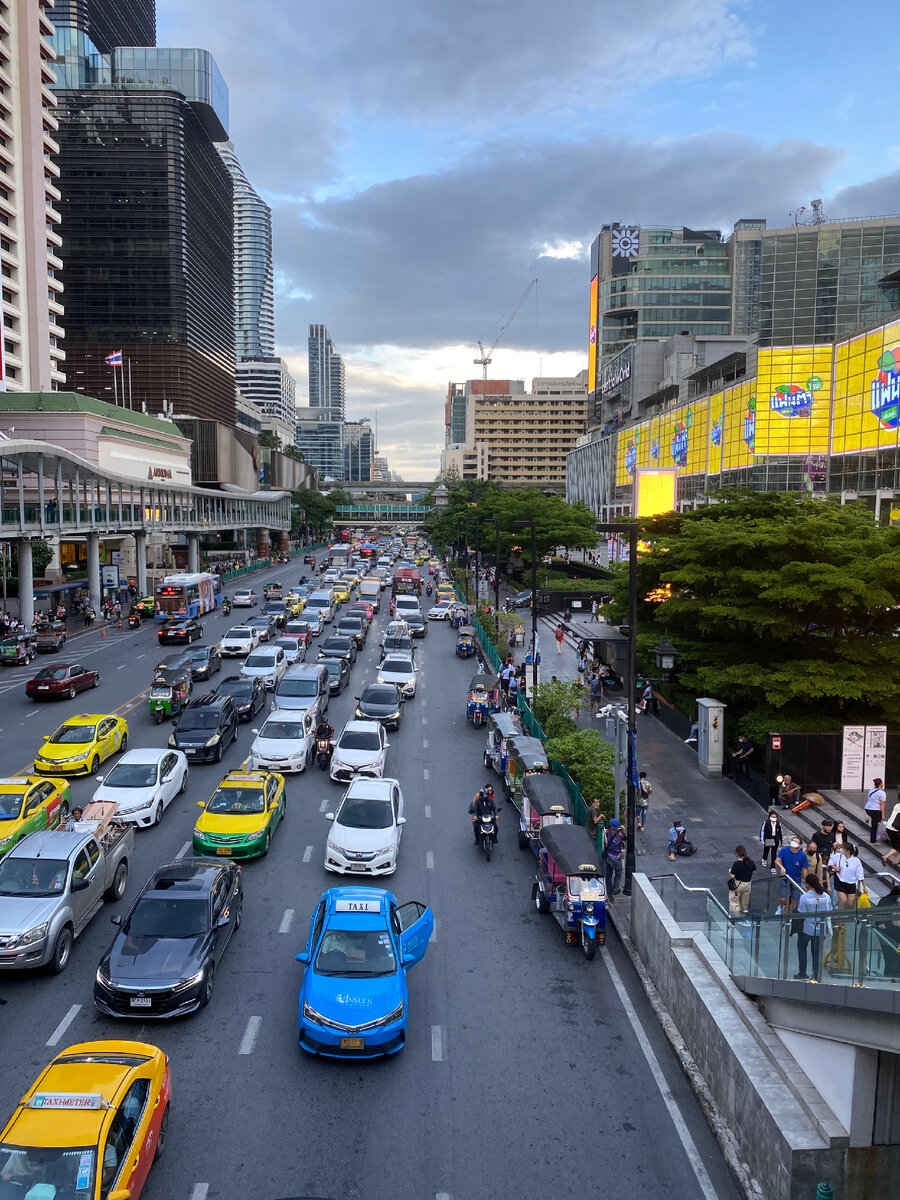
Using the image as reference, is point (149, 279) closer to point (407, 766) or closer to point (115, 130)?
point (115, 130)

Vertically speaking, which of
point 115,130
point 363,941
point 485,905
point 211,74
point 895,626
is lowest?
point 485,905

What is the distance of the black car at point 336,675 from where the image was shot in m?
33.8

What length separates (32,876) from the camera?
44.1 feet

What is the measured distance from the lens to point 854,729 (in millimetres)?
21500

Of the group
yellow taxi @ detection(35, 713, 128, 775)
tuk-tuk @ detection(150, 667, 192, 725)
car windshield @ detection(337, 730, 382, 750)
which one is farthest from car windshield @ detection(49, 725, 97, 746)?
car windshield @ detection(337, 730, 382, 750)

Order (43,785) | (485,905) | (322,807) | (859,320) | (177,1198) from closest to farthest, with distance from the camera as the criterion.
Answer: (177,1198)
(485,905)
(43,785)
(322,807)
(859,320)

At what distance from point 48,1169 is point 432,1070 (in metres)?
4.91

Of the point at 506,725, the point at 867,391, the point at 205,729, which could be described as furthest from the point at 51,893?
the point at 867,391

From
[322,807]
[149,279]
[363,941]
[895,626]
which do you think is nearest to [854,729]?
[895,626]

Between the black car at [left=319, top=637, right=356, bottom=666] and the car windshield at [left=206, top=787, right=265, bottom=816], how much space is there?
19493mm

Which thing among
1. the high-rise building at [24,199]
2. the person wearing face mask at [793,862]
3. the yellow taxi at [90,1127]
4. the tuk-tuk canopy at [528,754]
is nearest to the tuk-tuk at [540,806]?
the tuk-tuk canopy at [528,754]

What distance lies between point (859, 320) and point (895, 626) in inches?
2532

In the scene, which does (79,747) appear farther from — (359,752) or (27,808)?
(359,752)

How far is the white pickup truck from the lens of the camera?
40.8 ft
